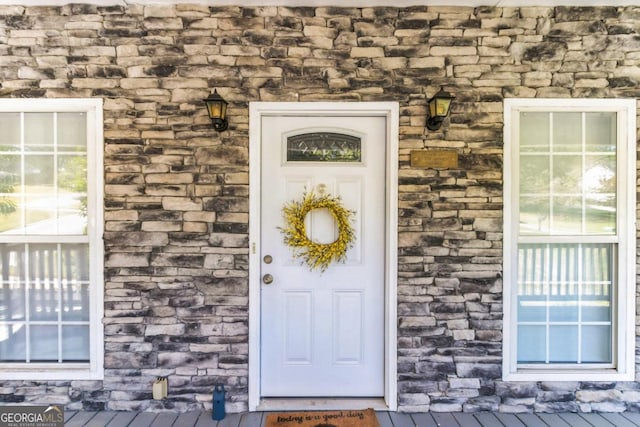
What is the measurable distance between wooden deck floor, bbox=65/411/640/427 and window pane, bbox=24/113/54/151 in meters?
1.91

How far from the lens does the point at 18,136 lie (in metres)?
2.58

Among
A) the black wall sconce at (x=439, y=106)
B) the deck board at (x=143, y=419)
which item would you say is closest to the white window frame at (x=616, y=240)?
the black wall sconce at (x=439, y=106)

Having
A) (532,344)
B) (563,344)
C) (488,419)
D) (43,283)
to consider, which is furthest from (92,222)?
(563,344)

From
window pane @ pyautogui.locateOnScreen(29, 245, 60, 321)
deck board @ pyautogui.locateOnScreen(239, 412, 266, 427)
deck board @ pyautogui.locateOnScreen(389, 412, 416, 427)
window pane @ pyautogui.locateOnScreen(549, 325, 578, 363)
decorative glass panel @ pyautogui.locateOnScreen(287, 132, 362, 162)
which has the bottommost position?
deck board @ pyautogui.locateOnScreen(389, 412, 416, 427)

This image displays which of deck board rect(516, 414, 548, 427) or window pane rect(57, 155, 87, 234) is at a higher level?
window pane rect(57, 155, 87, 234)

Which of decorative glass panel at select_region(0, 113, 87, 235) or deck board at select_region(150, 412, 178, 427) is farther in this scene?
decorative glass panel at select_region(0, 113, 87, 235)

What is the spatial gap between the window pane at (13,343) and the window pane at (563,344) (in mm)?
3880

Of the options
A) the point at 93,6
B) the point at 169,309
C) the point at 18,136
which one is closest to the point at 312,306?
the point at 169,309

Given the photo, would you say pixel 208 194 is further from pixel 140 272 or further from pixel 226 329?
pixel 226 329

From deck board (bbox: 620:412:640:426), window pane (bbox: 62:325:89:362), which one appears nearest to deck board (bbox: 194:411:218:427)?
window pane (bbox: 62:325:89:362)

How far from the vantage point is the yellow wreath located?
8.43 feet

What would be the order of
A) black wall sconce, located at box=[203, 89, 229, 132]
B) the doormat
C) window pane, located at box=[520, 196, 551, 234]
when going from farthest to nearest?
window pane, located at box=[520, 196, 551, 234] → black wall sconce, located at box=[203, 89, 229, 132] → the doormat

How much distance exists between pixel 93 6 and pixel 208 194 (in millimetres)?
1547

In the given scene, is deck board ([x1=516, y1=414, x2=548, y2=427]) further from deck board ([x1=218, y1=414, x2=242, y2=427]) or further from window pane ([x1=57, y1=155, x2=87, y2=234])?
window pane ([x1=57, y1=155, x2=87, y2=234])
